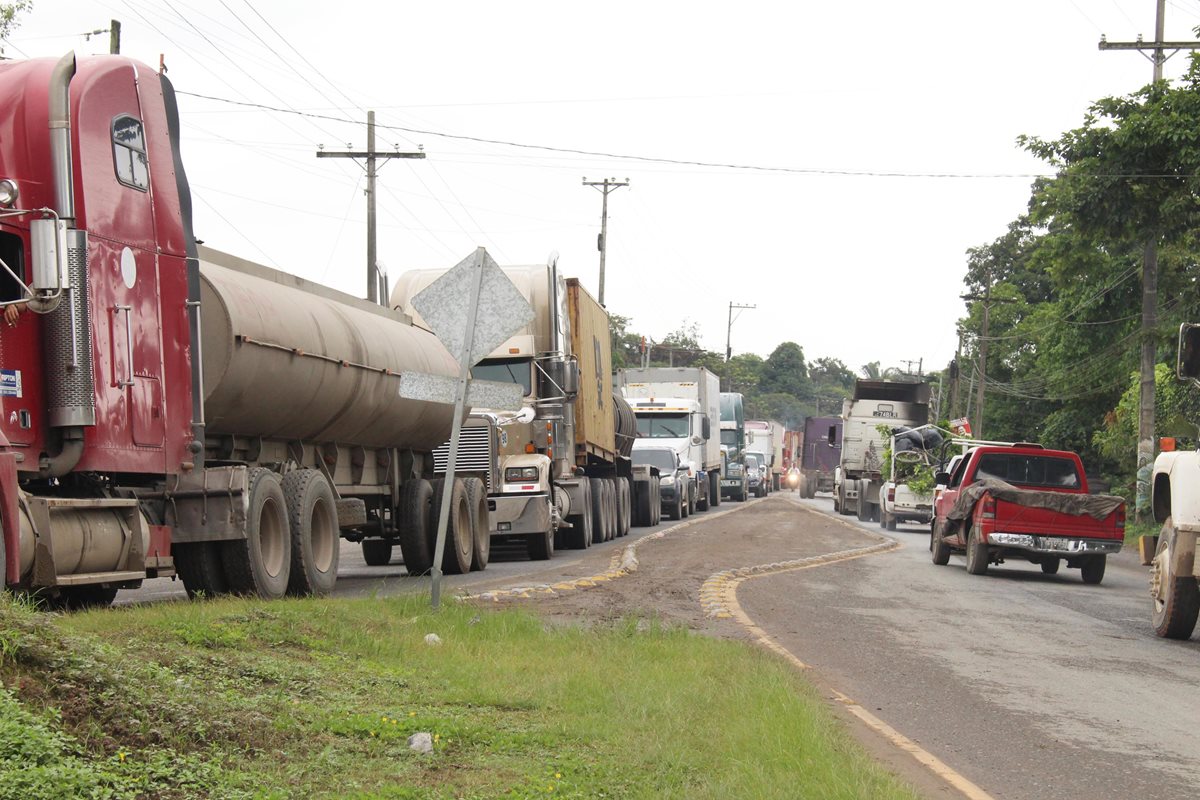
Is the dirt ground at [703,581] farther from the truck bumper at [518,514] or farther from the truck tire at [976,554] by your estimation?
the truck tire at [976,554]

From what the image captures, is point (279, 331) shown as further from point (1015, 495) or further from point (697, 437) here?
point (697, 437)

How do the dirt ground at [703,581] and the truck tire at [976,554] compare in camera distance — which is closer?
the dirt ground at [703,581]

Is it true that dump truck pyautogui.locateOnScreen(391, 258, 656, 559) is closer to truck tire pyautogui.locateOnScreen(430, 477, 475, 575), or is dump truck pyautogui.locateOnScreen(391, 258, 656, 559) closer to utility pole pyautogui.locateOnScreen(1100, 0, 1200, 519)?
truck tire pyautogui.locateOnScreen(430, 477, 475, 575)

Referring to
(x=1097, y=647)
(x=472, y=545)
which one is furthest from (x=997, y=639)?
(x=472, y=545)

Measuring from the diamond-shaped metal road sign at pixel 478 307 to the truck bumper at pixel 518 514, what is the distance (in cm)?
1006

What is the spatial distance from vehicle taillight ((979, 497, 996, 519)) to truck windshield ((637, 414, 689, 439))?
21.1 m

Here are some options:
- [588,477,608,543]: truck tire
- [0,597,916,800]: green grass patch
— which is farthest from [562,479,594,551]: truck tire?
[0,597,916,800]: green grass patch

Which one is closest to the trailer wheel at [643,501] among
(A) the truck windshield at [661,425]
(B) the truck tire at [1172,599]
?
(A) the truck windshield at [661,425]

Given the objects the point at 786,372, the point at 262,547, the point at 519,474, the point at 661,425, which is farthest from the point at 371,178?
the point at 786,372

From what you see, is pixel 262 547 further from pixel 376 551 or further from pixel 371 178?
pixel 371 178

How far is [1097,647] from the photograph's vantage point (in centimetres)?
1248

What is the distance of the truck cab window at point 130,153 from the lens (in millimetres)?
10664

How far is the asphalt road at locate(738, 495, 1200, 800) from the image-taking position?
24.1 ft

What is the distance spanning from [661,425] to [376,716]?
34370mm
